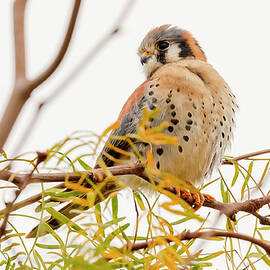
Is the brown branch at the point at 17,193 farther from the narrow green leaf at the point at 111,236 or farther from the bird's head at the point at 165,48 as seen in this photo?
the bird's head at the point at 165,48

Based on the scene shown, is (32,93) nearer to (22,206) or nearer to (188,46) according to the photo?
(22,206)

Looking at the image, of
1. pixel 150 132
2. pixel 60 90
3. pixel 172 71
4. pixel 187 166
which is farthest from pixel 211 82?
pixel 60 90

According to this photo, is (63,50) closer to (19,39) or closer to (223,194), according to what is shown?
(19,39)

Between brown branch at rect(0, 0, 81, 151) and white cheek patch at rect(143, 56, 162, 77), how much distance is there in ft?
8.27

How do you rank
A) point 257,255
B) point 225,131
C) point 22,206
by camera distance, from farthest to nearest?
point 225,131 < point 257,255 < point 22,206

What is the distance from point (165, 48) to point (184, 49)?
0.14 meters

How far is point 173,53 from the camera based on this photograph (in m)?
3.42

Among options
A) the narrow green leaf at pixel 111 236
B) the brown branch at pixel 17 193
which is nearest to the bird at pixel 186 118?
the narrow green leaf at pixel 111 236

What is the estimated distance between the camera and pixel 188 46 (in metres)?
3.54

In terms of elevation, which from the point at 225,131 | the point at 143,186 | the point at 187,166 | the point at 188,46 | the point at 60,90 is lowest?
the point at 60,90

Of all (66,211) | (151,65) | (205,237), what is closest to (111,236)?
(205,237)

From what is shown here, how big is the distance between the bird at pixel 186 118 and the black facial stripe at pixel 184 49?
0.28m

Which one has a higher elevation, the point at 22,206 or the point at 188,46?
the point at 188,46

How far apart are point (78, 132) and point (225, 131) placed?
1.87 m
